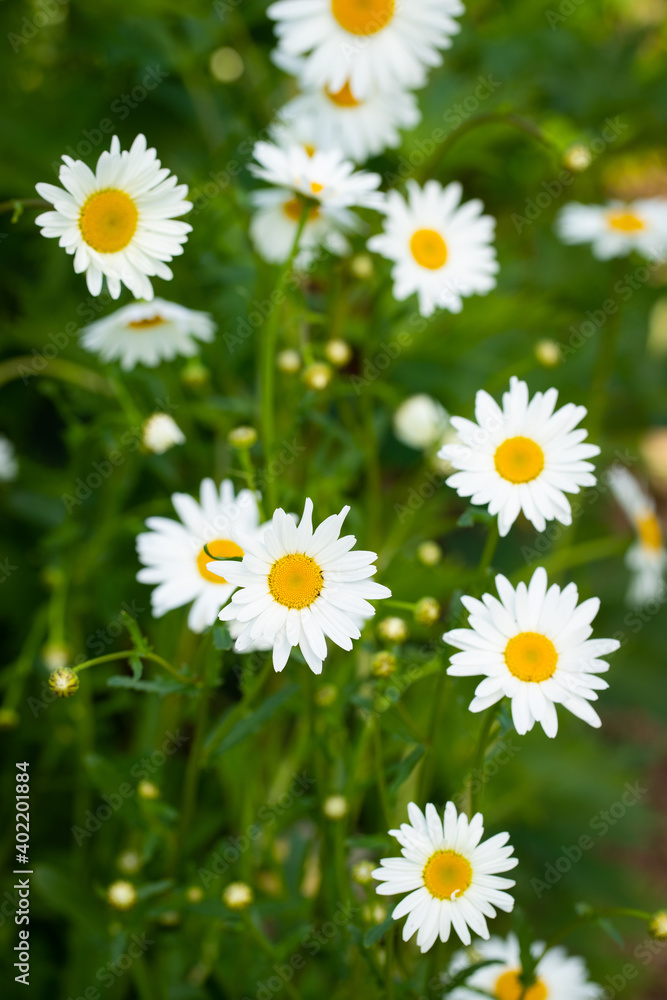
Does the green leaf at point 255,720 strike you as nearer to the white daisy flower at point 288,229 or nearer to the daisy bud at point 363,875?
the daisy bud at point 363,875

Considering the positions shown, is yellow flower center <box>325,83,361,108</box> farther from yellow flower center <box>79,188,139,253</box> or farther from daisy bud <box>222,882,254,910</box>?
daisy bud <box>222,882,254,910</box>

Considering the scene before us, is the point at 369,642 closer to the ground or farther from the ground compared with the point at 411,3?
closer to the ground

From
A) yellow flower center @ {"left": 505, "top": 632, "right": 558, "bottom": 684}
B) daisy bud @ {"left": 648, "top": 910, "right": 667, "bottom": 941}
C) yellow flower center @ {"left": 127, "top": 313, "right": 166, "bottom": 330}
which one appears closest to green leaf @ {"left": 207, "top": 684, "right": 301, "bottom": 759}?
yellow flower center @ {"left": 505, "top": 632, "right": 558, "bottom": 684}

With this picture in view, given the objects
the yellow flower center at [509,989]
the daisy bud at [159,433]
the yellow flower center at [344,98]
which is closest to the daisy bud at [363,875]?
the yellow flower center at [509,989]

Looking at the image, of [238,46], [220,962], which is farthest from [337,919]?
[238,46]

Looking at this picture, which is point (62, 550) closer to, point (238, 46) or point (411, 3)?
point (411, 3)

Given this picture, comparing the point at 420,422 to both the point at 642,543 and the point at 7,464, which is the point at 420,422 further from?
the point at 7,464

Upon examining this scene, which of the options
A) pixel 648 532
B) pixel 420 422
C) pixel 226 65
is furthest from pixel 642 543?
pixel 226 65

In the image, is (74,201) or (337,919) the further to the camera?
(337,919)
